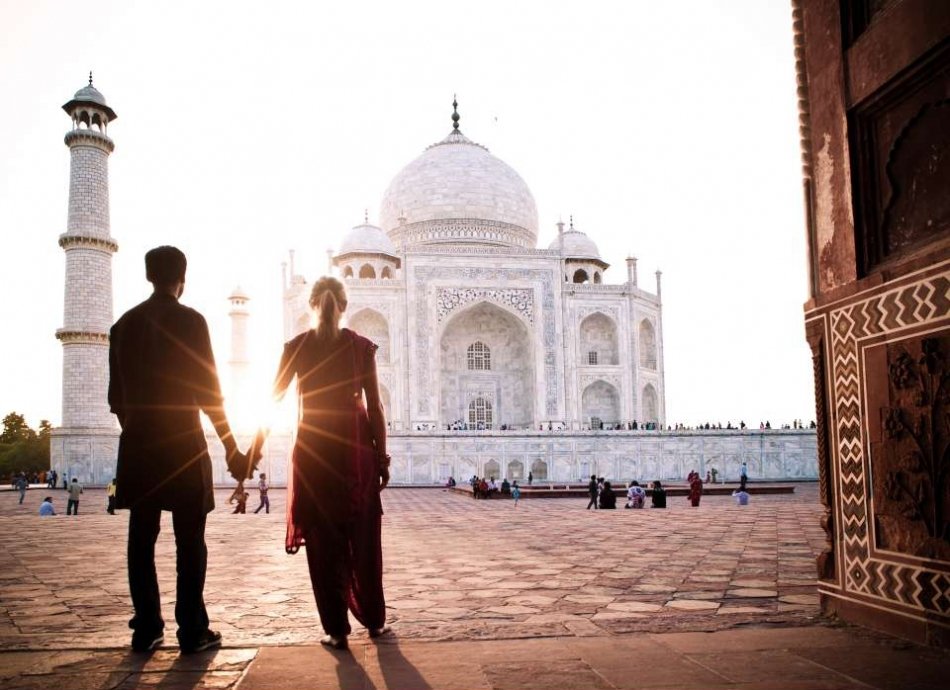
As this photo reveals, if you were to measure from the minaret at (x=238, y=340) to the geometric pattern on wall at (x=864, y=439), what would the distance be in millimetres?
29309

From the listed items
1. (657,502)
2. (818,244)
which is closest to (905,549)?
(818,244)

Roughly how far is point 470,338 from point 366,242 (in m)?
5.50

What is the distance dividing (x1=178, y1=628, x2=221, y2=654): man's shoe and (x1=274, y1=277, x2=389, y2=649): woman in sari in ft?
1.23

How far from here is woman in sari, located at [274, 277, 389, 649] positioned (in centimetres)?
334

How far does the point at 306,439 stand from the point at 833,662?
2.01 meters

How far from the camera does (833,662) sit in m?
2.78

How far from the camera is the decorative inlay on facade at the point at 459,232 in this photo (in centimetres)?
3478

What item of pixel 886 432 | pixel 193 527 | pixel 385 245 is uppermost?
pixel 385 245

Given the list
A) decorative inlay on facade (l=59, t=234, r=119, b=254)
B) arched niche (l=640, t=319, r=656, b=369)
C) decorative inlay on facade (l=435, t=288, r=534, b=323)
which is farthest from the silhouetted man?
arched niche (l=640, t=319, r=656, b=369)

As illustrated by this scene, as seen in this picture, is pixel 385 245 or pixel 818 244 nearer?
pixel 818 244

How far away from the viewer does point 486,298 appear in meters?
31.0

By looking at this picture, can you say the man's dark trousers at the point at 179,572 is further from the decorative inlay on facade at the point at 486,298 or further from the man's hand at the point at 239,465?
the decorative inlay on facade at the point at 486,298

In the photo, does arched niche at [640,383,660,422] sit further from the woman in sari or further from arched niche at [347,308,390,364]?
the woman in sari

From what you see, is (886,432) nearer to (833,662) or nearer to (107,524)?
(833,662)
